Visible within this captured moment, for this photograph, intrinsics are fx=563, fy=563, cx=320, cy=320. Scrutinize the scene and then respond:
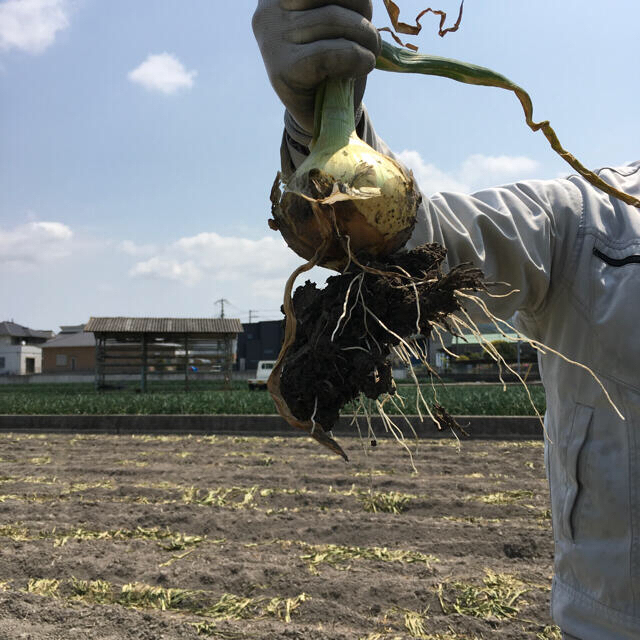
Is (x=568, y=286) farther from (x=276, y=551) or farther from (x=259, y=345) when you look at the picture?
(x=259, y=345)

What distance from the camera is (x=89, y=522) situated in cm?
402

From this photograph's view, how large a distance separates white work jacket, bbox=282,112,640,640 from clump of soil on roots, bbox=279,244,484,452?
0.19 meters

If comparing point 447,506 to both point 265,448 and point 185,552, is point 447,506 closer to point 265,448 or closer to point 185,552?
point 185,552

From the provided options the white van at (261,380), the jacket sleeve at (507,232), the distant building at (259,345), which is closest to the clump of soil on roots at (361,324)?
the jacket sleeve at (507,232)

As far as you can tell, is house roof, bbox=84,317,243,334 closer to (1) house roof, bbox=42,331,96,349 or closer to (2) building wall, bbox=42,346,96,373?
(1) house roof, bbox=42,331,96,349

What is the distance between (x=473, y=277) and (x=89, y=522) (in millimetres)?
3761

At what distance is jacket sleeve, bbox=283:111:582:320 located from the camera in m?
1.46

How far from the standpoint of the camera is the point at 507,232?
1478mm

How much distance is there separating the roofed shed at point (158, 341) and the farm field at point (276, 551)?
39.8ft

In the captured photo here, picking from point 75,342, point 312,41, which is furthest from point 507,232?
point 75,342

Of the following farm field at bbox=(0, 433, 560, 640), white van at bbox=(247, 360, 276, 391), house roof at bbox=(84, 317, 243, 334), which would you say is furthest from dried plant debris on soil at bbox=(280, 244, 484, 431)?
white van at bbox=(247, 360, 276, 391)

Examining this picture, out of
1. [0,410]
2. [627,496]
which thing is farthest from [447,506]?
[0,410]

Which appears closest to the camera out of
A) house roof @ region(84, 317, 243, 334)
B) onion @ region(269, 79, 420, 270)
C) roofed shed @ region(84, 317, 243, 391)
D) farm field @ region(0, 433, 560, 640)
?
onion @ region(269, 79, 420, 270)

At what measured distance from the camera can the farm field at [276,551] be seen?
2.59m
